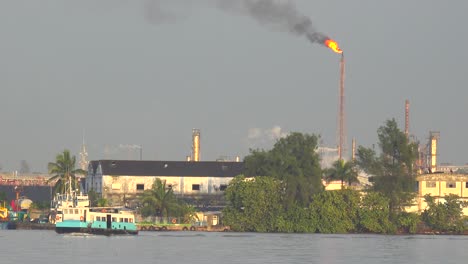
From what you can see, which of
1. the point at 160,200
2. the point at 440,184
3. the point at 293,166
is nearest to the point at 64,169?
the point at 160,200

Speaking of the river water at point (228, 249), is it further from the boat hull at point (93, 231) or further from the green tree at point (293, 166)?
the green tree at point (293, 166)

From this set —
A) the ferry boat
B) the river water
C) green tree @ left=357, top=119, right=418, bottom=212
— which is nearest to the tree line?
green tree @ left=357, top=119, right=418, bottom=212

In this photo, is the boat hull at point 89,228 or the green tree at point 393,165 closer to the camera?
the boat hull at point 89,228

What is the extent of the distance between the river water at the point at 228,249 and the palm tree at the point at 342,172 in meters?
32.1

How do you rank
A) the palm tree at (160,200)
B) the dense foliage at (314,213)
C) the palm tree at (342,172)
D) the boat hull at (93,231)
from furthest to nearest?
the palm tree at (342,172), the palm tree at (160,200), the dense foliage at (314,213), the boat hull at (93,231)

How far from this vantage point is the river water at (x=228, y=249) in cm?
10650

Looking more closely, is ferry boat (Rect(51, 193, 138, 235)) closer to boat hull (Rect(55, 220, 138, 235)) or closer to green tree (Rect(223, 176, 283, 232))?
boat hull (Rect(55, 220, 138, 235))

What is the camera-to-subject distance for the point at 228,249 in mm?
122438

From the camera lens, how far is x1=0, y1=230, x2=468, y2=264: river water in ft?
349

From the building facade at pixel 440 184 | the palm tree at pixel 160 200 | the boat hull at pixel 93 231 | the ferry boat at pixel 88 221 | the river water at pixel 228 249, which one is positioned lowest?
the river water at pixel 228 249

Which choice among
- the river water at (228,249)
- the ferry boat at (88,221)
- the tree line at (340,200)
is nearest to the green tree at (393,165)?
the tree line at (340,200)

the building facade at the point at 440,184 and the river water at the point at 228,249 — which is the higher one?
the building facade at the point at 440,184

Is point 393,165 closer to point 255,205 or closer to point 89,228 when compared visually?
point 255,205

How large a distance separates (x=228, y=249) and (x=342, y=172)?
7205 cm
